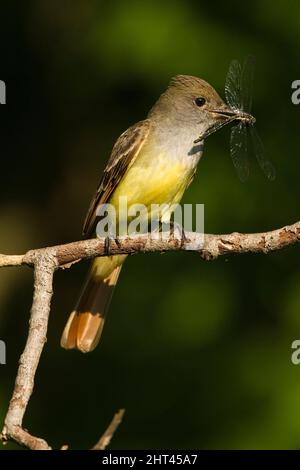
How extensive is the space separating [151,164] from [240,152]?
0.54 metres

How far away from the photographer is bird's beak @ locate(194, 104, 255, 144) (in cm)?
514

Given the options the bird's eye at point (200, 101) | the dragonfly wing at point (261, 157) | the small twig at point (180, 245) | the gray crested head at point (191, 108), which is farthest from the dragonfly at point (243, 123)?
the small twig at point (180, 245)

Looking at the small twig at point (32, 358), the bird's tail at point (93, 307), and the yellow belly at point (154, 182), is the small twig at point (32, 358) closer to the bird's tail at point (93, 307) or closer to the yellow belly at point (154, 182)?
the yellow belly at point (154, 182)

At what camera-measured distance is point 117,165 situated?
17.6 ft

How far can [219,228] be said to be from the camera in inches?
220

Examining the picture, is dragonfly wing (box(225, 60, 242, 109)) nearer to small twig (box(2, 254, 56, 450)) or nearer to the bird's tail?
the bird's tail

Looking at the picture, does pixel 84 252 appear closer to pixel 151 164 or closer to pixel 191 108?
pixel 151 164

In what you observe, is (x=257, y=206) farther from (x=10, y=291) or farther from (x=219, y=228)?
(x=10, y=291)

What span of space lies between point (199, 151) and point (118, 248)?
1.20 metres

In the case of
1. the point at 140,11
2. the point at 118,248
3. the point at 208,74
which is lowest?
the point at 118,248

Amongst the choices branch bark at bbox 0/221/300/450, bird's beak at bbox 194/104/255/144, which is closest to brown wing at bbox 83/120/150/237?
bird's beak at bbox 194/104/255/144

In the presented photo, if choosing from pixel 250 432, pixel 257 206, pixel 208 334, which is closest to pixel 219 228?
pixel 257 206

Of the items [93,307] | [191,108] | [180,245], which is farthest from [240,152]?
[93,307]
